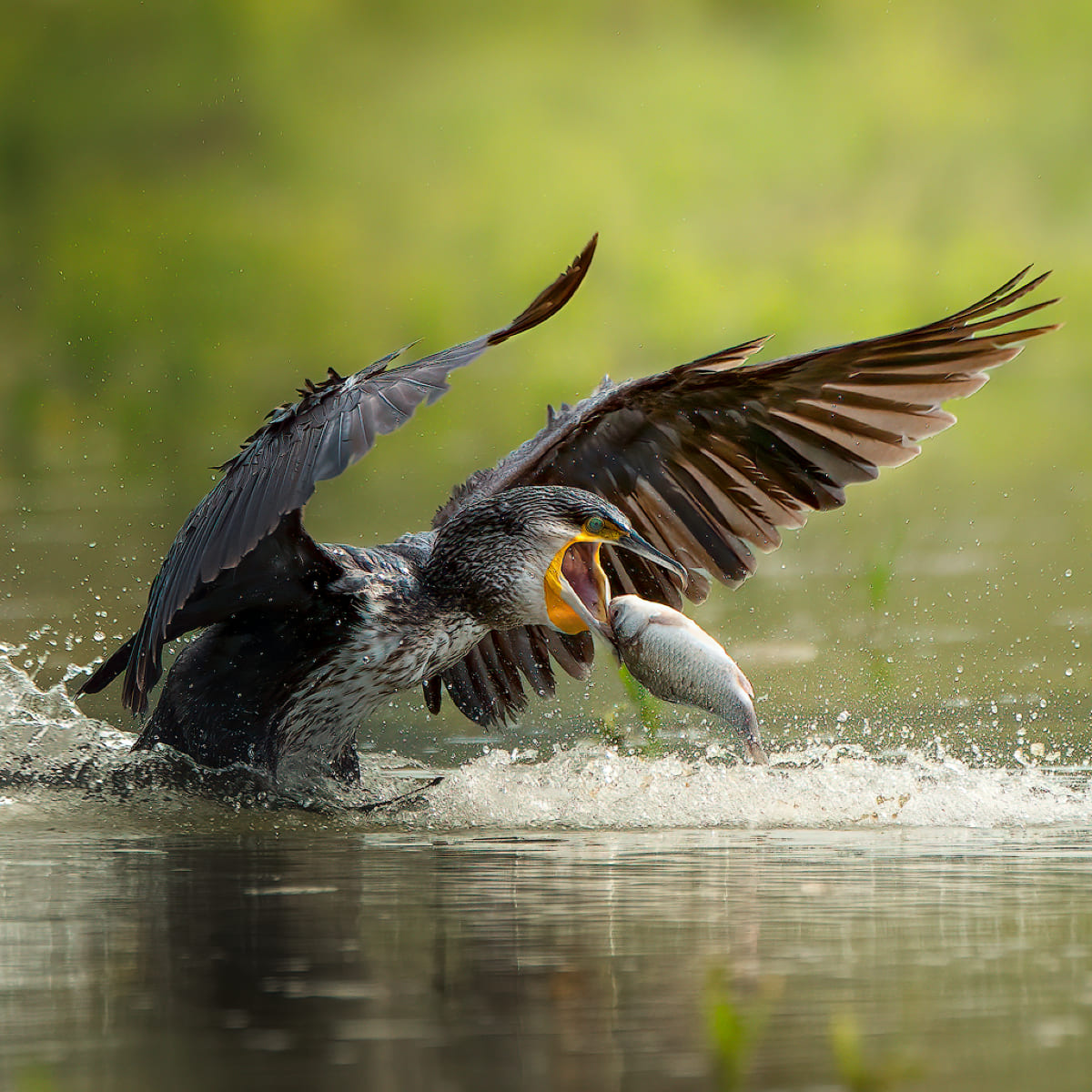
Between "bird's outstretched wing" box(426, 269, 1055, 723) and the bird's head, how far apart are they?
46 cm

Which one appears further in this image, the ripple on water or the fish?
the ripple on water

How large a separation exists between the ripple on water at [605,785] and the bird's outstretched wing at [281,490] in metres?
0.35

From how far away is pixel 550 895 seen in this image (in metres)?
4.03

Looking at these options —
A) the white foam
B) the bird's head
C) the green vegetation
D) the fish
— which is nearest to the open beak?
the bird's head

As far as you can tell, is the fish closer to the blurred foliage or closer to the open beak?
the open beak

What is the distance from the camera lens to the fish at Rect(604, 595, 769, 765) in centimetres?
475

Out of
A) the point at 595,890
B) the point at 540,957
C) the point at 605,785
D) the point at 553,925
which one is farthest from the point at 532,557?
the point at 540,957

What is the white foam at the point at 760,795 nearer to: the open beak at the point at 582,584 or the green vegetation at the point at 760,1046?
the open beak at the point at 582,584

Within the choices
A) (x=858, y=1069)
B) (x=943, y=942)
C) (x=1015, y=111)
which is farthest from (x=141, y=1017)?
(x=1015, y=111)

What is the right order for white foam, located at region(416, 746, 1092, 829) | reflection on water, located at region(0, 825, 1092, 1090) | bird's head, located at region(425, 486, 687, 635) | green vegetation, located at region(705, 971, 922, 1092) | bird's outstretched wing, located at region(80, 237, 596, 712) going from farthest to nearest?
1. bird's head, located at region(425, 486, 687, 635)
2. white foam, located at region(416, 746, 1092, 829)
3. bird's outstretched wing, located at region(80, 237, 596, 712)
4. reflection on water, located at region(0, 825, 1092, 1090)
5. green vegetation, located at region(705, 971, 922, 1092)

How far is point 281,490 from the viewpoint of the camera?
473cm

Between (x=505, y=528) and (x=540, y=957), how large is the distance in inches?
83.2

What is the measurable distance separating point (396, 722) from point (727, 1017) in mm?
4036

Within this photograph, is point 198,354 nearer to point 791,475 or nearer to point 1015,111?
point 1015,111
